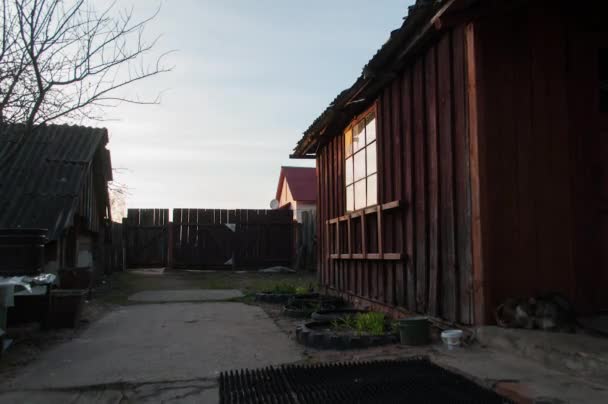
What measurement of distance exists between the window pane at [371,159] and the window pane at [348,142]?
38.0 inches


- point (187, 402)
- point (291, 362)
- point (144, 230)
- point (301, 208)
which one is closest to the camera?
point (187, 402)

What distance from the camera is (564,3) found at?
16.6 ft

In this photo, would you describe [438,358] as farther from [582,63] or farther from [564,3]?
[564,3]

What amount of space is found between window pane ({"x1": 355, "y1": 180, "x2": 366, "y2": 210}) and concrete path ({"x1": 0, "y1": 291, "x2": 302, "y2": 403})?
226cm

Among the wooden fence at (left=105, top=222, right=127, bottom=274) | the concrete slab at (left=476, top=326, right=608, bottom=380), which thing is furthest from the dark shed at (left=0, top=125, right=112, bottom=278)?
the concrete slab at (left=476, top=326, right=608, bottom=380)

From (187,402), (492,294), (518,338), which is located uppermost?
(492,294)

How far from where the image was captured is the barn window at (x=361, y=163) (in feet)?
24.6

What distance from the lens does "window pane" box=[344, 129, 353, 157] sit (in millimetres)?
8641

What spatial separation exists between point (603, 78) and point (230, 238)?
1488 cm

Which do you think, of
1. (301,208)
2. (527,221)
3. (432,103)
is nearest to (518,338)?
(527,221)

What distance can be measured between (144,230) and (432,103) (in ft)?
48.9

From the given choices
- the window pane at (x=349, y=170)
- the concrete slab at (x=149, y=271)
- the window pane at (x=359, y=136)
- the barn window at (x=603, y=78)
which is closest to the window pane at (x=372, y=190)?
the window pane at (x=359, y=136)

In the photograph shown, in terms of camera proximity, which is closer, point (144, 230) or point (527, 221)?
point (527, 221)

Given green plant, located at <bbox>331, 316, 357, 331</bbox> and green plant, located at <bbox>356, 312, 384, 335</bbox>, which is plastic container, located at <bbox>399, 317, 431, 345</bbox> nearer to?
green plant, located at <bbox>356, 312, 384, 335</bbox>
